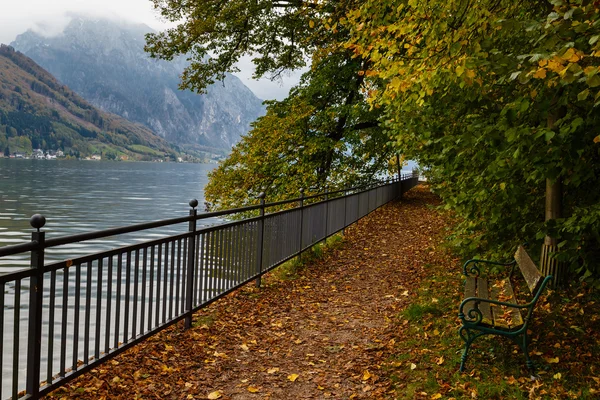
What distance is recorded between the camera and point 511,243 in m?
7.68

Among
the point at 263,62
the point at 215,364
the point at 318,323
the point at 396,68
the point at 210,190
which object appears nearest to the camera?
the point at 215,364

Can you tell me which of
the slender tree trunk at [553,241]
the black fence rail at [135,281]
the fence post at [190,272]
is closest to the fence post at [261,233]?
the black fence rail at [135,281]

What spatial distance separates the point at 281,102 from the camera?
2075cm

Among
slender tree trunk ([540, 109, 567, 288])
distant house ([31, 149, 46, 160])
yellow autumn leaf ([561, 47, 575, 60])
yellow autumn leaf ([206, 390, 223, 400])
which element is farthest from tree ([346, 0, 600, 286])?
distant house ([31, 149, 46, 160])

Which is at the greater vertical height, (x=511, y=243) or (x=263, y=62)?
(x=263, y=62)

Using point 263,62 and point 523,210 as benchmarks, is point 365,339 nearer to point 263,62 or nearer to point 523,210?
point 523,210

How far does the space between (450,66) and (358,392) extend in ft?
11.6

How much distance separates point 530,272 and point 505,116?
5.93ft

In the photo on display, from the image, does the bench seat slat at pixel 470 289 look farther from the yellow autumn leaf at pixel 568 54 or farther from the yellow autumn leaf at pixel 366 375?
the yellow autumn leaf at pixel 568 54

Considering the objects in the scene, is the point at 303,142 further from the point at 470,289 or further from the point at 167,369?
the point at 167,369

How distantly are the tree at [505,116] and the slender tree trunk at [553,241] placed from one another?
0.7 inches

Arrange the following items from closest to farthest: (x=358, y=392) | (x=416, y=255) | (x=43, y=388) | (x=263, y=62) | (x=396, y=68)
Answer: (x=43, y=388)
(x=358, y=392)
(x=396, y=68)
(x=416, y=255)
(x=263, y=62)

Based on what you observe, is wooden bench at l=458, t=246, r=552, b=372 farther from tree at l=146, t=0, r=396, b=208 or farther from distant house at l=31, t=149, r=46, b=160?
distant house at l=31, t=149, r=46, b=160

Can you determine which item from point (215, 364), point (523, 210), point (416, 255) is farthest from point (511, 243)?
point (215, 364)
